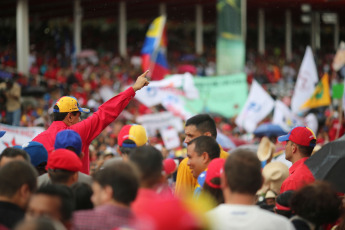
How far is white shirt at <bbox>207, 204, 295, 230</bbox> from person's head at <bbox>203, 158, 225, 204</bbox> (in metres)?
0.74

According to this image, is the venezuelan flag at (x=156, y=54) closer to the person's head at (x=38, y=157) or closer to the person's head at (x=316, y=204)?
the person's head at (x=38, y=157)

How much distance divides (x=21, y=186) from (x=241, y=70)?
15.8 metres

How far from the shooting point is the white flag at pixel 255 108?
1461cm

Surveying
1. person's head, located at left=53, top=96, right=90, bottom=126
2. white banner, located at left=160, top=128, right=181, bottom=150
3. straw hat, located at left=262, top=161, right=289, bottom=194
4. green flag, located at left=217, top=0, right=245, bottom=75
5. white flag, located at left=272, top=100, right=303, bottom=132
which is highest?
green flag, located at left=217, top=0, right=245, bottom=75

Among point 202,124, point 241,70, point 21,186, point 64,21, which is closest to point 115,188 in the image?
point 21,186

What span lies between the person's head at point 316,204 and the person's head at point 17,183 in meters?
1.58

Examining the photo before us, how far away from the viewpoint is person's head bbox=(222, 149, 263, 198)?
3.87 m

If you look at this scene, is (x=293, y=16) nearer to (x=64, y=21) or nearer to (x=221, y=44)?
(x=64, y=21)

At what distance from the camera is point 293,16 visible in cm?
4894

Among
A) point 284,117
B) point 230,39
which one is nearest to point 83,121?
point 284,117

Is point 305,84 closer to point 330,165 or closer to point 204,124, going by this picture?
point 330,165

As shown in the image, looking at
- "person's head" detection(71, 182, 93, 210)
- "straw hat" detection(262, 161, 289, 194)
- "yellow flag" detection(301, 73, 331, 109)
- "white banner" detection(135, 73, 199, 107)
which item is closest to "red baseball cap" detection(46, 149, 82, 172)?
"person's head" detection(71, 182, 93, 210)

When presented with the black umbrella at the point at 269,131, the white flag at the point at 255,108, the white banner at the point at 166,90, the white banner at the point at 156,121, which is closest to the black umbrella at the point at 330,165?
the black umbrella at the point at 269,131

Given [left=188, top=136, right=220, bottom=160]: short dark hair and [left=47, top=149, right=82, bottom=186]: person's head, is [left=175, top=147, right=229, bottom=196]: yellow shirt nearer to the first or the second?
[left=188, top=136, right=220, bottom=160]: short dark hair
